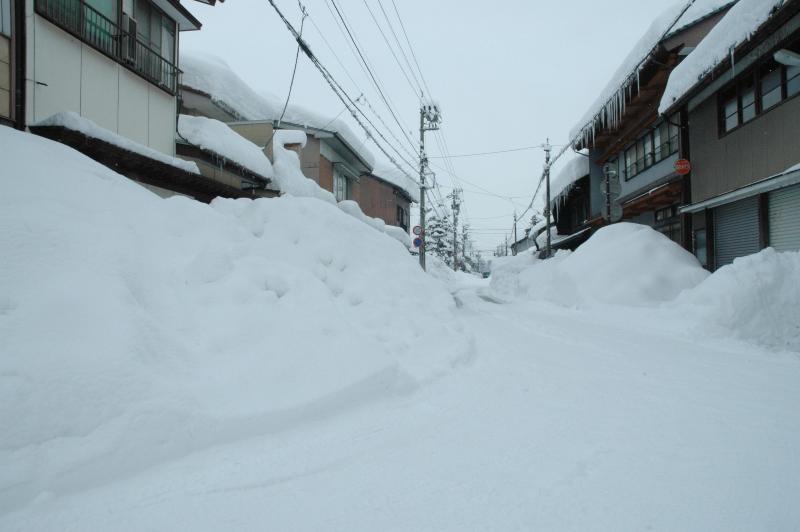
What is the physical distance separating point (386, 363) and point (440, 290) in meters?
3.92

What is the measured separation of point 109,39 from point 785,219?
1500 cm

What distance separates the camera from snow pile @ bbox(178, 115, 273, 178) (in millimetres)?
11023

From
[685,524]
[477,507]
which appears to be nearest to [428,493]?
[477,507]

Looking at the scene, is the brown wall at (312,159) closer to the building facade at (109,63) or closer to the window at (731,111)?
the building facade at (109,63)

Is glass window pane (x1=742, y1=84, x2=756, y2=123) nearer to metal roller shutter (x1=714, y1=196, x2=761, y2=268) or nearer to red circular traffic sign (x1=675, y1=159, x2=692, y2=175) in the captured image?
red circular traffic sign (x1=675, y1=159, x2=692, y2=175)

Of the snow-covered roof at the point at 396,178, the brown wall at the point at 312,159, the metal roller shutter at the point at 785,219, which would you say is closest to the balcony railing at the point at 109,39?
the brown wall at the point at 312,159

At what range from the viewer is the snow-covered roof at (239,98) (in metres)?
15.6

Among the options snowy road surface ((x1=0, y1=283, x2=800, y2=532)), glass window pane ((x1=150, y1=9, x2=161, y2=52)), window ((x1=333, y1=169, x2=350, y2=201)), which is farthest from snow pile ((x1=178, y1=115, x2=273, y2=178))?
snowy road surface ((x1=0, y1=283, x2=800, y2=532))

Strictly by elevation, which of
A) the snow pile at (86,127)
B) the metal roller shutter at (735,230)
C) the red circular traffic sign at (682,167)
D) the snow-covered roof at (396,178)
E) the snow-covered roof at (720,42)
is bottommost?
the metal roller shutter at (735,230)

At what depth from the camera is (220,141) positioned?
11.7 m

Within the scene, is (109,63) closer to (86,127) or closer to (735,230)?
(86,127)

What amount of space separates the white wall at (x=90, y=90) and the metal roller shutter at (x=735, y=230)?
1458 centimetres

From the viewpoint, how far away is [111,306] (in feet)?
10.9

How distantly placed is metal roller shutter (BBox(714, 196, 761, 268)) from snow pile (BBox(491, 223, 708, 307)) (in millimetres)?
761
